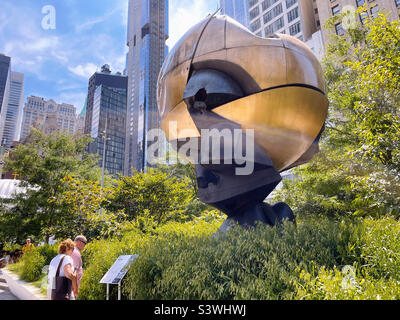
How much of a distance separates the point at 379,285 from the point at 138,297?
3.17m

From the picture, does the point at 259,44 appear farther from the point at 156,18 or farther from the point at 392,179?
the point at 156,18

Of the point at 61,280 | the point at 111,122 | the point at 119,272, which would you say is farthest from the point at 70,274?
the point at 111,122

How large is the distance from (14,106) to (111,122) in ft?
285

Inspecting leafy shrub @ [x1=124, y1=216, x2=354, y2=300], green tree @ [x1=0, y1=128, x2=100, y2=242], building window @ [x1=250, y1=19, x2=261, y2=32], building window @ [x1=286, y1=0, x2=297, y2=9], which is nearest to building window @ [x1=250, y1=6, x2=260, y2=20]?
building window @ [x1=250, y1=19, x2=261, y2=32]

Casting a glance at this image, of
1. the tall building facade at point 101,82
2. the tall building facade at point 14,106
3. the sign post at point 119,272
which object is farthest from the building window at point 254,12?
the tall building facade at point 14,106

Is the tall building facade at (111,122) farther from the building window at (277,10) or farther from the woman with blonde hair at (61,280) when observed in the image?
the woman with blonde hair at (61,280)

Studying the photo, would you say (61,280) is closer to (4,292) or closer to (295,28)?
(4,292)

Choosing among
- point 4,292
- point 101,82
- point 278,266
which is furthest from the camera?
point 101,82

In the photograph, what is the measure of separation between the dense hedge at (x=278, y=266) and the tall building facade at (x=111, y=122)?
104225 mm

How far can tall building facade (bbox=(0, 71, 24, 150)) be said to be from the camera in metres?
153

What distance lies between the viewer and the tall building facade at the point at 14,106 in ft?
501

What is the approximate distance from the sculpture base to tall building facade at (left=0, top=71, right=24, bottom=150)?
17315 cm

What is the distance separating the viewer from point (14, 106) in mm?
162000

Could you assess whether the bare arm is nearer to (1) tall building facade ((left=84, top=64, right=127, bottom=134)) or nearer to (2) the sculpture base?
(2) the sculpture base
